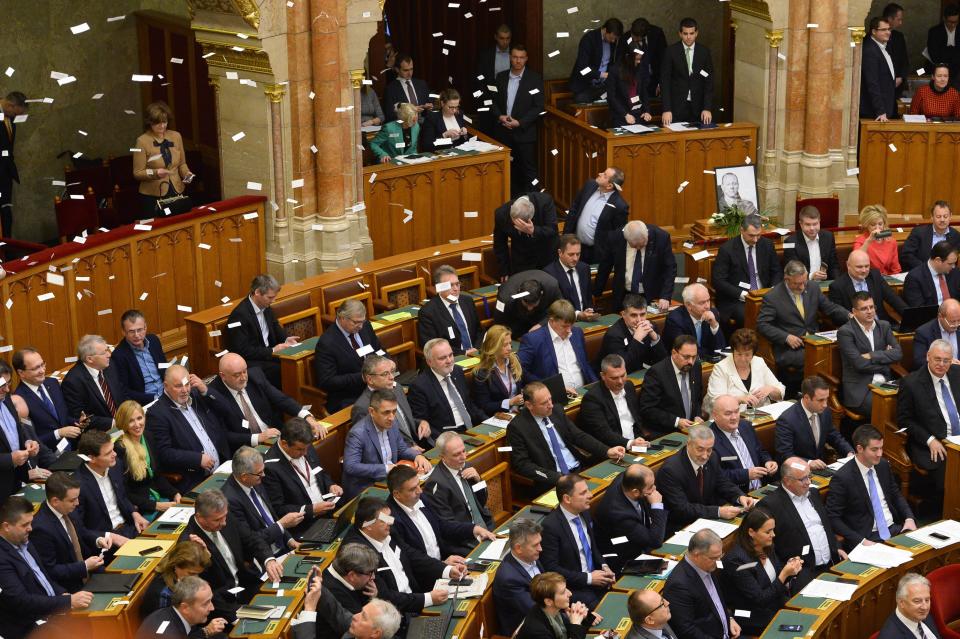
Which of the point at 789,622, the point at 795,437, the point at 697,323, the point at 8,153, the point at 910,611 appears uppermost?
the point at 8,153

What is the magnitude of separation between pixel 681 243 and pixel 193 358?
5.29m

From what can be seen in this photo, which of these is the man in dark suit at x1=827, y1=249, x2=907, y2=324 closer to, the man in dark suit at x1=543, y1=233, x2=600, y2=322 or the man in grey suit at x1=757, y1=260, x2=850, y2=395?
the man in grey suit at x1=757, y1=260, x2=850, y2=395

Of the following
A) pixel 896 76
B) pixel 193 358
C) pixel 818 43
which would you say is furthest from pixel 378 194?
pixel 896 76

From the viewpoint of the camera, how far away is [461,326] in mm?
12523

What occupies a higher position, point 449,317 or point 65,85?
point 65,85

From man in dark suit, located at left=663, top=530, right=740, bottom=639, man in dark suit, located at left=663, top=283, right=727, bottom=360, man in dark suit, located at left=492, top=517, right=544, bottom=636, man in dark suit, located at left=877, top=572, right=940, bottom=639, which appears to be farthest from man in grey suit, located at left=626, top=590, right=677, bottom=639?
man in dark suit, located at left=663, top=283, right=727, bottom=360

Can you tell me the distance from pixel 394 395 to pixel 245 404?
108 cm

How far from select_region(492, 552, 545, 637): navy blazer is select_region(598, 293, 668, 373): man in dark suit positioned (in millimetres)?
3254

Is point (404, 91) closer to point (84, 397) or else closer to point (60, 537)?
point (84, 397)

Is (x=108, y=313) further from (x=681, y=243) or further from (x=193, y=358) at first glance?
(x=681, y=243)

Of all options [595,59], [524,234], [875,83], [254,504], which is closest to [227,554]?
[254,504]

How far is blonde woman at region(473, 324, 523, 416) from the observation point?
11516 millimetres

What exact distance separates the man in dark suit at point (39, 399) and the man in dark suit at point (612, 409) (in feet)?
10.8

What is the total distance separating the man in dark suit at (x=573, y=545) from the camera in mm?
9711
